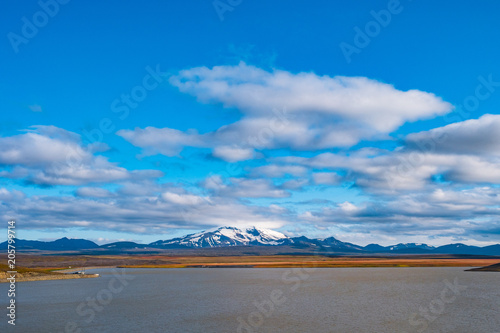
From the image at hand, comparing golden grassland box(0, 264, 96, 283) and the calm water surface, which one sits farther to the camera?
golden grassland box(0, 264, 96, 283)

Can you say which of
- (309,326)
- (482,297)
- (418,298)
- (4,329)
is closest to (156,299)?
(4,329)

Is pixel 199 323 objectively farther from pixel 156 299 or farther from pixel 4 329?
pixel 156 299

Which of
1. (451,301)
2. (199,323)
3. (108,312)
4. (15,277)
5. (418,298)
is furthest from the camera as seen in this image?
(15,277)

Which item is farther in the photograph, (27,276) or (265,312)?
(27,276)

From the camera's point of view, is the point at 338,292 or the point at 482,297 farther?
the point at 338,292

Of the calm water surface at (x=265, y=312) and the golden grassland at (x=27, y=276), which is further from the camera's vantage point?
the golden grassland at (x=27, y=276)

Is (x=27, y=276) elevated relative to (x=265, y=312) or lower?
lower

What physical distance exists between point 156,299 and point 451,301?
48186 mm

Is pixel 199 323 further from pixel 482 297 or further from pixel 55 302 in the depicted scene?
pixel 482 297

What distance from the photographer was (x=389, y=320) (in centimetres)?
5366

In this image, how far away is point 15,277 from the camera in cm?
12388

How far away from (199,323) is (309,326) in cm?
1276

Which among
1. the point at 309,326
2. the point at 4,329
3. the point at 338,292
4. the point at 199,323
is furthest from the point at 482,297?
the point at 4,329

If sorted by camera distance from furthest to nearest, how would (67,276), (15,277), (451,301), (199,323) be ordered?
(67,276) → (15,277) → (451,301) → (199,323)
